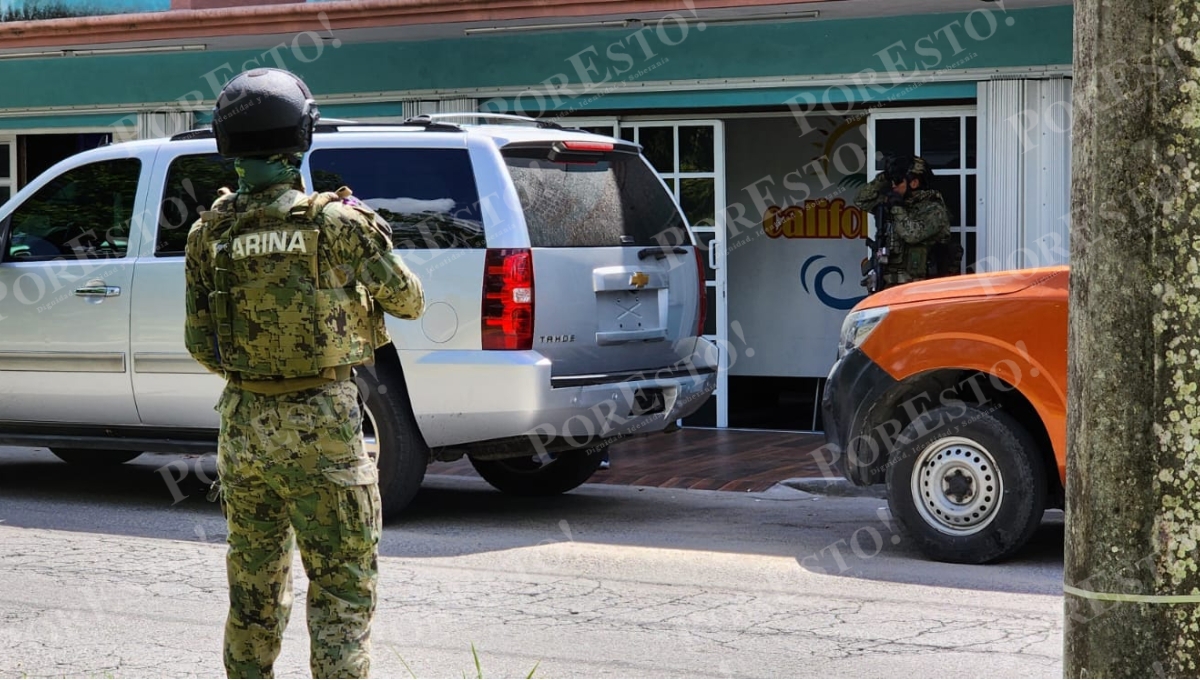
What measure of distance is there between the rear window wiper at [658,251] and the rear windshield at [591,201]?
7cm

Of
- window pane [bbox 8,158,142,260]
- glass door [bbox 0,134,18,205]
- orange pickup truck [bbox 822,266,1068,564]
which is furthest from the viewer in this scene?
glass door [bbox 0,134,18,205]

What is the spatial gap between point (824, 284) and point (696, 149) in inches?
80.2

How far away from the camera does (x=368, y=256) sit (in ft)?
13.0

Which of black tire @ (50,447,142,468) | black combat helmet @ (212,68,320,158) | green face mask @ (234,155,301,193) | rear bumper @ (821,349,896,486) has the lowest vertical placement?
black tire @ (50,447,142,468)

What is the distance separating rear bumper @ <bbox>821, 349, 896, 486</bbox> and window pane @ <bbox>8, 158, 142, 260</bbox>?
387 cm

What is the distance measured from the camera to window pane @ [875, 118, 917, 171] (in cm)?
A: 1145

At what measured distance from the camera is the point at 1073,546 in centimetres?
266

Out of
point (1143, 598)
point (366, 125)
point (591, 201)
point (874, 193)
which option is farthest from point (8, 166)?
point (1143, 598)

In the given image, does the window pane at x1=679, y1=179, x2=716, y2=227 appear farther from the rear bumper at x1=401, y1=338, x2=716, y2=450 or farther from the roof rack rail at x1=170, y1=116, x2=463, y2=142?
the rear bumper at x1=401, y1=338, x2=716, y2=450

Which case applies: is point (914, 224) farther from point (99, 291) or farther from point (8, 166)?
point (8, 166)

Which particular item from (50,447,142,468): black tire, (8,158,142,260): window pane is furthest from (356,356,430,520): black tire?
(50,447,142,468): black tire

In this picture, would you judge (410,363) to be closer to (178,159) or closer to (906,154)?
(178,159)

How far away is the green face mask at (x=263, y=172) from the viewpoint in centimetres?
395

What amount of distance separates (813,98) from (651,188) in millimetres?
3508
